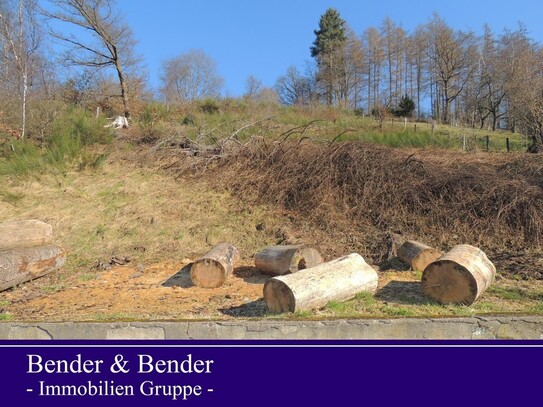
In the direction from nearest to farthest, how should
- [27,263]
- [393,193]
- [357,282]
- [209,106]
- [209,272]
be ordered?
[357,282] → [209,272] → [27,263] → [393,193] → [209,106]

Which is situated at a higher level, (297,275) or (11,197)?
(11,197)

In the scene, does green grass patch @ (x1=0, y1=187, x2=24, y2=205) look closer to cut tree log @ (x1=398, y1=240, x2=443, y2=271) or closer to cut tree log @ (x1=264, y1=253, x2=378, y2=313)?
cut tree log @ (x1=264, y1=253, x2=378, y2=313)

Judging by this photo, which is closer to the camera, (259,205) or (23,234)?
(23,234)

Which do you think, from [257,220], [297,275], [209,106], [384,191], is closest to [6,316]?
[297,275]

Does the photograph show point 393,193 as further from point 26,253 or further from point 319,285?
point 26,253

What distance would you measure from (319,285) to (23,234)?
17.5 ft

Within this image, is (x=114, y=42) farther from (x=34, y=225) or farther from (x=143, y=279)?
(x=143, y=279)

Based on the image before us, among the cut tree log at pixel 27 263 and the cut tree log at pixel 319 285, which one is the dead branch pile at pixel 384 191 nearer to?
the cut tree log at pixel 319 285

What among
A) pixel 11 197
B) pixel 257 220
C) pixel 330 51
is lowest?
pixel 257 220

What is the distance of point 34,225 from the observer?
300 inches

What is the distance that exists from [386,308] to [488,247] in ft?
10.8

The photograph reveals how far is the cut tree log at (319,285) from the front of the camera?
4609mm

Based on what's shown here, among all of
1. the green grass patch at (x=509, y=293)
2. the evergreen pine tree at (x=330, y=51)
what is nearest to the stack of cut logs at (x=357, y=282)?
the green grass patch at (x=509, y=293)

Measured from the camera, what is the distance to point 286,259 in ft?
20.6
